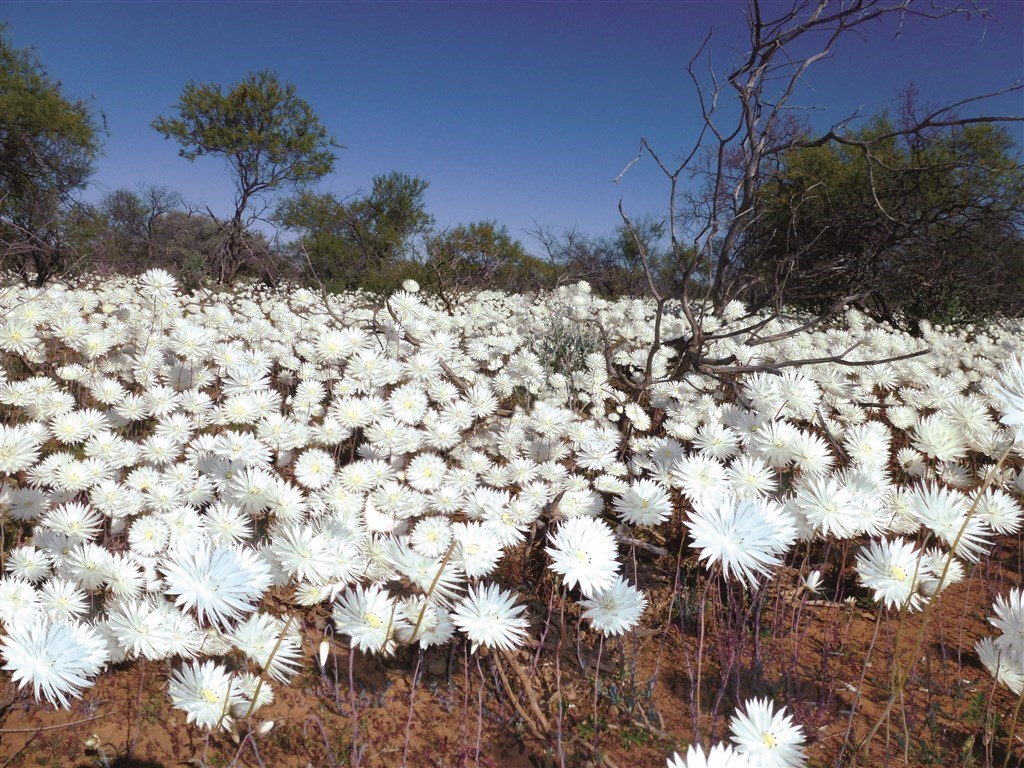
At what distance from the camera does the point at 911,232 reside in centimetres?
704

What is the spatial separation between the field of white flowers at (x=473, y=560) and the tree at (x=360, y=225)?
1695 cm

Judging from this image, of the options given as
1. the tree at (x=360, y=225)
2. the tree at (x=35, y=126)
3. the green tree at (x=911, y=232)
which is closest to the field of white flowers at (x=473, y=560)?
the green tree at (x=911, y=232)

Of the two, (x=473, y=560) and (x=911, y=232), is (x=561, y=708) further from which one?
(x=911, y=232)

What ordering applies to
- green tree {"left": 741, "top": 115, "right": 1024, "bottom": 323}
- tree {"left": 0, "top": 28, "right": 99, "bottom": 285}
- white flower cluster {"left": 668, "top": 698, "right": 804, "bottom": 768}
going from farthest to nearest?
tree {"left": 0, "top": 28, "right": 99, "bottom": 285}
green tree {"left": 741, "top": 115, "right": 1024, "bottom": 323}
white flower cluster {"left": 668, "top": 698, "right": 804, "bottom": 768}

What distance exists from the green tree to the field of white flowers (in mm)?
5915

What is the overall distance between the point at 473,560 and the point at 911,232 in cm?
841

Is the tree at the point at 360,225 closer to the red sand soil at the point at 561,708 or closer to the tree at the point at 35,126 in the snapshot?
the tree at the point at 35,126

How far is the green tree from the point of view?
778 cm

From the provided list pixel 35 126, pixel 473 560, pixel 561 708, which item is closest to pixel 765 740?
pixel 473 560

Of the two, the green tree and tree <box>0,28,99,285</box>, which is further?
tree <box>0,28,99,285</box>

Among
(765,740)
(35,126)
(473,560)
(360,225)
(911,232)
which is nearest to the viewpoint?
(765,740)

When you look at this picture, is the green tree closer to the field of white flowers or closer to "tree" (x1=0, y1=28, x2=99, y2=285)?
the field of white flowers

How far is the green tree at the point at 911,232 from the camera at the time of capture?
7777mm

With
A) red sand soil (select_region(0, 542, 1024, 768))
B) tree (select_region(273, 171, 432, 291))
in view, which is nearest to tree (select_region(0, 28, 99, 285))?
tree (select_region(273, 171, 432, 291))
